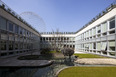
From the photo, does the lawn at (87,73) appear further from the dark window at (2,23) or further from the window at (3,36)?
the dark window at (2,23)

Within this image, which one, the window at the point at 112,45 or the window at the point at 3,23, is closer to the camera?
the window at the point at 3,23

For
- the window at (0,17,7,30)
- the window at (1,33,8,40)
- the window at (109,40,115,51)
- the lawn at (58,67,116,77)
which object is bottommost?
the lawn at (58,67,116,77)

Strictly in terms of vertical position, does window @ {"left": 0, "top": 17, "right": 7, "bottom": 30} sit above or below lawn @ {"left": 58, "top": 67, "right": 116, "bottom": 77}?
above

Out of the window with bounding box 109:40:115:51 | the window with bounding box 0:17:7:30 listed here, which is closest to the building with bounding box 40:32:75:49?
the window with bounding box 109:40:115:51

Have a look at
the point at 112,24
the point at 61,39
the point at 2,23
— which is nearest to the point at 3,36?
the point at 2,23

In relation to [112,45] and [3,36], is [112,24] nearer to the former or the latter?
[112,45]

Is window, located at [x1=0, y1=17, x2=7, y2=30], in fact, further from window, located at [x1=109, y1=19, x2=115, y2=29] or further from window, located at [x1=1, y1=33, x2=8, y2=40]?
window, located at [x1=109, y1=19, x2=115, y2=29]

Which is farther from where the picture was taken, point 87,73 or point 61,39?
point 61,39

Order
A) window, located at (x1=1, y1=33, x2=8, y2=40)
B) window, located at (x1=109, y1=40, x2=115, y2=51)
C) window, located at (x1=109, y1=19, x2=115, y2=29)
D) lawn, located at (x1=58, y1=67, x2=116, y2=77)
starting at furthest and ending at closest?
window, located at (x1=109, y1=19, x2=115, y2=29) → window, located at (x1=109, y1=40, x2=115, y2=51) → window, located at (x1=1, y1=33, x2=8, y2=40) → lawn, located at (x1=58, y1=67, x2=116, y2=77)

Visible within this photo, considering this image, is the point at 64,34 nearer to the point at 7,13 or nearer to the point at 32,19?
the point at 32,19

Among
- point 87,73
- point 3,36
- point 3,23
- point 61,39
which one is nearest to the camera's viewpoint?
point 87,73

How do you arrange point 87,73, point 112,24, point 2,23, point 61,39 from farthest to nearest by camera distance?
point 61,39 < point 112,24 < point 2,23 < point 87,73

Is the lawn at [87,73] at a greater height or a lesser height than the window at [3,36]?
lesser

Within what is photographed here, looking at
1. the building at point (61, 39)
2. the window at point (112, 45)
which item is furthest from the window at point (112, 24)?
the building at point (61, 39)
